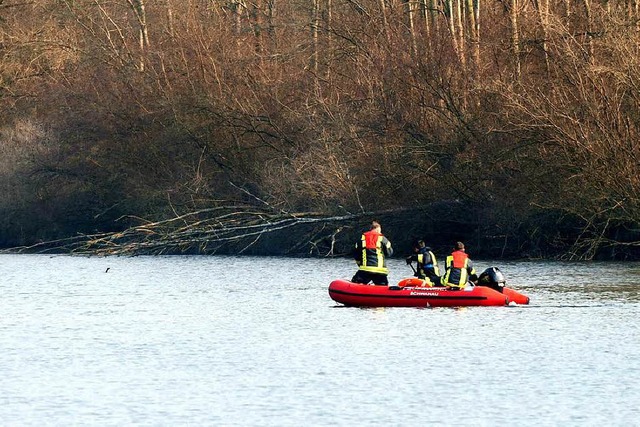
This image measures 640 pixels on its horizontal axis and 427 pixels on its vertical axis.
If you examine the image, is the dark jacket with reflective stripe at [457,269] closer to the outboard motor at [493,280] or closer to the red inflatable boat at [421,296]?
the red inflatable boat at [421,296]

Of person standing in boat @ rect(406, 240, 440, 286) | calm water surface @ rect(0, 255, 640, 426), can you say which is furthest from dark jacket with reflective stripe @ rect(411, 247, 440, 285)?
calm water surface @ rect(0, 255, 640, 426)

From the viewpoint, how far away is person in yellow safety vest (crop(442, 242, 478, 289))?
23.1m

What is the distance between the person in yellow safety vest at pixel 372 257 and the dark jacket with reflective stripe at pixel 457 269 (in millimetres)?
1097

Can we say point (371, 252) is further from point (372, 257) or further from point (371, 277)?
point (371, 277)

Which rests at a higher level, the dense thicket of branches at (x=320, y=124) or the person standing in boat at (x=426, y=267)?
the dense thicket of branches at (x=320, y=124)

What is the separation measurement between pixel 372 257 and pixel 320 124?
55.2 ft

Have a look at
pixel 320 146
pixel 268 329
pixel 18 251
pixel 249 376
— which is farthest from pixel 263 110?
pixel 249 376

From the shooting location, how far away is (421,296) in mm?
22984

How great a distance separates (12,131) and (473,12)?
18.0m

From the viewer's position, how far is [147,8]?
51.8 metres

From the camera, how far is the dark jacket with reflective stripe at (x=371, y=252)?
77.2 ft

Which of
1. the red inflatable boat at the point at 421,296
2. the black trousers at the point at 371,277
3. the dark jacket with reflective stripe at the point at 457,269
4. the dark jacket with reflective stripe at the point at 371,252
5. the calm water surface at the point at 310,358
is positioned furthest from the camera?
the black trousers at the point at 371,277

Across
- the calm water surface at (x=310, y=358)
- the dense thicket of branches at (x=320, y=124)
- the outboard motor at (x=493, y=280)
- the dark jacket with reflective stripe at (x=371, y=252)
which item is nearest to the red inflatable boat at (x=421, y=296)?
the outboard motor at (x=493, y=280)

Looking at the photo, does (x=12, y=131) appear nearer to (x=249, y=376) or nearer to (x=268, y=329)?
(x=268, y=329)
